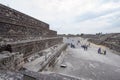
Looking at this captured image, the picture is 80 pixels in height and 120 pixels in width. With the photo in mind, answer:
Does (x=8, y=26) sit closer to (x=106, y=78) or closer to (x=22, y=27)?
(x=22, y=27)

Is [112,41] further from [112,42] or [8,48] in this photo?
[8,48]

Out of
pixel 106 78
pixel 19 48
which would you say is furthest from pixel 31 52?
pixel 106 78

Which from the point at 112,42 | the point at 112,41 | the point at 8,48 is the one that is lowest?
the point at 112,42

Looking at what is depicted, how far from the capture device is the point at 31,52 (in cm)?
588

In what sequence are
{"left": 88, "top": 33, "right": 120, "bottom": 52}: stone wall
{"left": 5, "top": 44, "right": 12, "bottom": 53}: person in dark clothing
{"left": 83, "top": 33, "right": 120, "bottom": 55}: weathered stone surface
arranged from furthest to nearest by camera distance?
1. {"left": 83, "top": 33, "right": 120, "bottom": 55}: weathered stone surface
2. {"left": 88, "top": 33, "right": 120, "bottom": 52}: stone wall
3. {"left": 5, "top": 44, "right": 12, "bottom": 53}: person in dark clothing

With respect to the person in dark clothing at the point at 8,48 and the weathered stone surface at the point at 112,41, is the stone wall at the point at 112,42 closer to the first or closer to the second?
the weathered stone surface at the point at 112,41

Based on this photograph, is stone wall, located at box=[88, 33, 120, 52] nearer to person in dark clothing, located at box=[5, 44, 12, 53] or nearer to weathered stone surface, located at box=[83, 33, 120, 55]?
weathered stone surface, located at box=[83, 33, 120, 55]

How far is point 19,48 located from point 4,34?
1.01 metres

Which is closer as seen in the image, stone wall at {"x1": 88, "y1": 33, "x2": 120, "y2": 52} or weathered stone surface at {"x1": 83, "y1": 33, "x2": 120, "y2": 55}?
stone wall at {"x1": 88, "y1": 33, "x2": 120, "y2": 52}

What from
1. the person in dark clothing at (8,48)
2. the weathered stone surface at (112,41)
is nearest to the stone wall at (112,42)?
the weathered stone surface at (112,41)

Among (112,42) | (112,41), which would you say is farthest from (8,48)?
(112,41)

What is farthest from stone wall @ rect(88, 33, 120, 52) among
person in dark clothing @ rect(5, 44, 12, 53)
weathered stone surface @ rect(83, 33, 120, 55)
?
person in dark clothing @ rect(5, 44, 12, 53)

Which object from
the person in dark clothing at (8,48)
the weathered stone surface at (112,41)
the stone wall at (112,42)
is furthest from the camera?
the weathered stone surface at (112,41)

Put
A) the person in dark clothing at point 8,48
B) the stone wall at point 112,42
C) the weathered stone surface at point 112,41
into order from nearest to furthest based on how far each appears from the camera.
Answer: the person in dark clothing at point 8,48, the stone wall at point 112,42, the weathered stone surface at point 112,41
